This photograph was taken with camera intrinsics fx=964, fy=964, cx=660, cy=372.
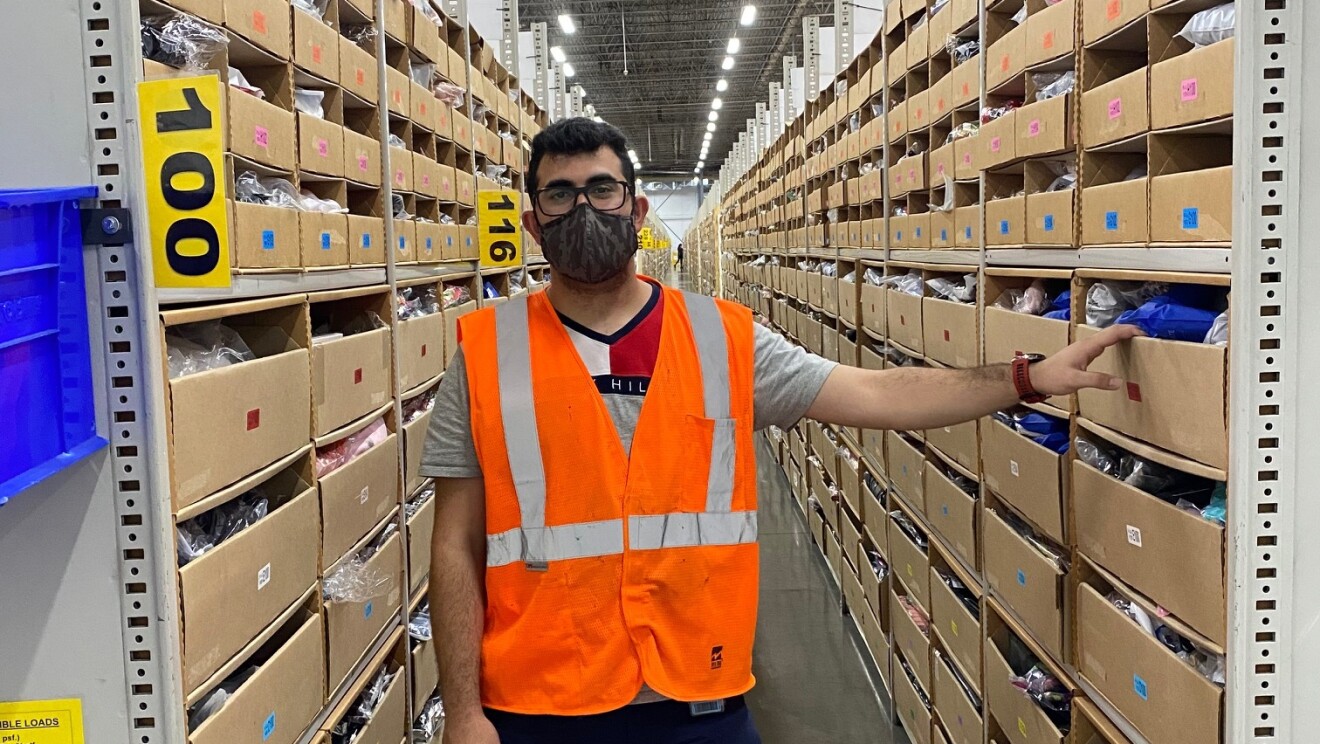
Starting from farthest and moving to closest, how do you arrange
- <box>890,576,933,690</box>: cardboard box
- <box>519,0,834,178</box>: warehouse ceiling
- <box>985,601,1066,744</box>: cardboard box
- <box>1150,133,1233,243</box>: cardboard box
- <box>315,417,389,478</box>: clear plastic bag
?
1. <box>519,0,834,178</box>: warehouse ceiling
2. <box>890,576,933,690</box>: cardboard box
3. <box>315,417,389,478</box>: clear plastic bag
4. <box>985,601,1066,744</box>: cardboard box
5. <box>1150,133,1233,243</box>: cardboard box

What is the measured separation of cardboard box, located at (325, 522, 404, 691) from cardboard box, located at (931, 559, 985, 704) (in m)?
2.05

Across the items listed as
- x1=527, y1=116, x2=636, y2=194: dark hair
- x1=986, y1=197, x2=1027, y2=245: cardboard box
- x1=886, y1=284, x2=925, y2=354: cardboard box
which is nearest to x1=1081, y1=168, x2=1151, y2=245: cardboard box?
x1=986, y1=197, x2=1027, y2=245: cardboard box

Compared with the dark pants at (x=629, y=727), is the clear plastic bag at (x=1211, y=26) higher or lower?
higher

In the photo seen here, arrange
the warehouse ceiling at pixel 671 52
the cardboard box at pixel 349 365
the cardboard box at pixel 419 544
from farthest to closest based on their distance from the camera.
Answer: the warehouse ceiling at pixel 671 52, the cardboard box at pixel 419 544, the cardboard box at pixel 349 365

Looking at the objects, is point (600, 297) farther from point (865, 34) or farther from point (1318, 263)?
point (865, 34)

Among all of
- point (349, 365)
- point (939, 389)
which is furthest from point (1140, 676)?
point (349, 365)

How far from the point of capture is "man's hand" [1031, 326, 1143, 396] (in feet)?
6.51

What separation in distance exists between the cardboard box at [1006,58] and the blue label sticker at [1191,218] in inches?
40.0

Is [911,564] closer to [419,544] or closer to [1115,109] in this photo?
[419,544]

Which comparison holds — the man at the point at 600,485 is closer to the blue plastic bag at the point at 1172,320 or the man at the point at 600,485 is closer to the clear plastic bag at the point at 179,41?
the blue plastic bag at the point at 1172,320

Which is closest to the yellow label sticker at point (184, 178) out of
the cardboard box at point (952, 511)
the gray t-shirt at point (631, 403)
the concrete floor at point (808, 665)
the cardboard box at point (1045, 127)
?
the gray t-shirt at point (631, 403)

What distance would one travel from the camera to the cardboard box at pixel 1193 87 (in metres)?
1.69

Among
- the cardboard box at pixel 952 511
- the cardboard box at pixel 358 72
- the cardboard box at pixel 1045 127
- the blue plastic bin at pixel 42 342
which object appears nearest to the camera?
the blue plastic bin at pixel 42 342

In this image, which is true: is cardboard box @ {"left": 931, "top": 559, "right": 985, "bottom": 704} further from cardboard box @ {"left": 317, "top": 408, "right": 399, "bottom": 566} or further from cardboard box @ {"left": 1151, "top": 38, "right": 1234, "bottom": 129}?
cardboard box @ {"left": 317, "top": 408, "right": 399, "bottom": 566}
